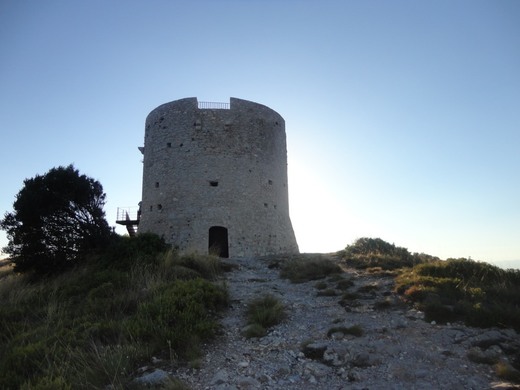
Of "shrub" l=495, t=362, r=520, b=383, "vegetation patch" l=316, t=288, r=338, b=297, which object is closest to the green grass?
"vegetation patch" l=316, t=288, r=338, b=297

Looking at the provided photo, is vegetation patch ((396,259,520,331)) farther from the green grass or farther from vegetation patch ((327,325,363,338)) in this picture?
the green grass

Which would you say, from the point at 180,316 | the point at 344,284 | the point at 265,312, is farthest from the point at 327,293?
the point at 180,316

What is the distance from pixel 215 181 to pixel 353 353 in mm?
12042

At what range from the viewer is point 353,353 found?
5.50 m

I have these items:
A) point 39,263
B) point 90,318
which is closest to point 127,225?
point 39,263

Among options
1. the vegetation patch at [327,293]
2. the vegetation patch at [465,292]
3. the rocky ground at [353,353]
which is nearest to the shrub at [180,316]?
the rocky ground at [353,353]

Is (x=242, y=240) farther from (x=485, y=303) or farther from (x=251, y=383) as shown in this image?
(x=251, y=383)

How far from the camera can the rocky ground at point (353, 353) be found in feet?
15.8

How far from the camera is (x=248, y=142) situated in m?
17.7

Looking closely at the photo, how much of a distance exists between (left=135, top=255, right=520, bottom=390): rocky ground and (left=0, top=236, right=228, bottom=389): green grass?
1.61 ft

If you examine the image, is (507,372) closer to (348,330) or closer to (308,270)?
(348,330)

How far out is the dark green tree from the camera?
11609 millimetres

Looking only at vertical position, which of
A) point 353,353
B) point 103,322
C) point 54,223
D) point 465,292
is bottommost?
point 353,353

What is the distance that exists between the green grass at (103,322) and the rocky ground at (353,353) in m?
0.49
